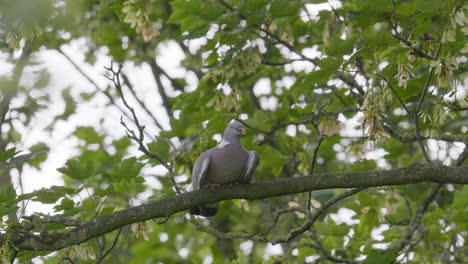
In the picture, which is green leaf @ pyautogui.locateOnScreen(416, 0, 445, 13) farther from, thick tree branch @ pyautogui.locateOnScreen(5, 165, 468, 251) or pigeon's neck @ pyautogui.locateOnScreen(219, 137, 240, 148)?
pigeon's neck @ pyautogui.locateOnScreen(219, 137, 240, 148)

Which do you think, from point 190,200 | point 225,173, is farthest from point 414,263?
point 190,200

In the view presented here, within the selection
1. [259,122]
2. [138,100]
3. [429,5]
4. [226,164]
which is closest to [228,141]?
[226,164]

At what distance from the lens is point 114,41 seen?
5.89 meters

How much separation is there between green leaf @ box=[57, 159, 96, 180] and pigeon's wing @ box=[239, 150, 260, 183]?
1.17 metres

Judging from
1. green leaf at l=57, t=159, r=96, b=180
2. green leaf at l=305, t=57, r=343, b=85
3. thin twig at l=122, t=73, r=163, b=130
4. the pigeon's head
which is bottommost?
green leaf at l=57, t=159, r=96, b=180

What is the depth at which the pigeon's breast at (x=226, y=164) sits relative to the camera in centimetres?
363

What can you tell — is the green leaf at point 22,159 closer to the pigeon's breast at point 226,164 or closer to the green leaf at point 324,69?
the pigeon's breast at point 226,164

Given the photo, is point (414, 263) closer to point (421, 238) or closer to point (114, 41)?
point (421, 238)

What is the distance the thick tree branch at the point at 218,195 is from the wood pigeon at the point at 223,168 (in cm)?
47

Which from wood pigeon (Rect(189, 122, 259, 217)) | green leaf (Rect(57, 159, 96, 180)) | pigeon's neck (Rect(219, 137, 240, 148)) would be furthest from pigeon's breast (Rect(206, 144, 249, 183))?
green leaf (Rect(57, 159, 96, 180))

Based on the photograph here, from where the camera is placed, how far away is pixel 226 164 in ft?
11.9

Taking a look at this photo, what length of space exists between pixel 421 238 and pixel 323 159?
157 cm

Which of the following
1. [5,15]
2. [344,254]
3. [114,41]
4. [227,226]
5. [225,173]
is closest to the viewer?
[5,15]

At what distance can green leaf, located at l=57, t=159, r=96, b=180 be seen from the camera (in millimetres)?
3786
